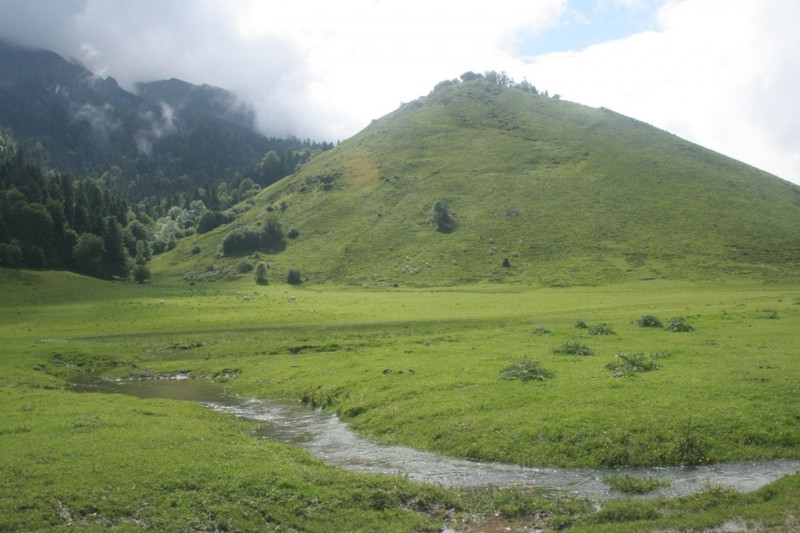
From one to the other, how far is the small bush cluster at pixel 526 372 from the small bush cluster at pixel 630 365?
11.6ft

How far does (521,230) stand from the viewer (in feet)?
513

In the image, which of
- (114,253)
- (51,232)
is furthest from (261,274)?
(51,232)

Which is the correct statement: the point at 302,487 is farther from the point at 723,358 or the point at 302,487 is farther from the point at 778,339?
the point at 778,339

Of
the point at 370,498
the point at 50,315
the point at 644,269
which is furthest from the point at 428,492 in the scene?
the point at 644,269

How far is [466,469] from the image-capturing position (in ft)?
68.8

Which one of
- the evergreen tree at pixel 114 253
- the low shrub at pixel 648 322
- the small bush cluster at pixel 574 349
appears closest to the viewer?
the small bush cluster at pixel 574 349

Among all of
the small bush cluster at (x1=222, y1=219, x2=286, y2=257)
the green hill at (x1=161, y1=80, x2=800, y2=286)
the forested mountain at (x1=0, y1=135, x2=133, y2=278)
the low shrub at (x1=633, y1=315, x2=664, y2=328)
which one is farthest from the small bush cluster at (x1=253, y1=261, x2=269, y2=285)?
the low shrub at (x1=633, y1=315, x2=664, y2=328)

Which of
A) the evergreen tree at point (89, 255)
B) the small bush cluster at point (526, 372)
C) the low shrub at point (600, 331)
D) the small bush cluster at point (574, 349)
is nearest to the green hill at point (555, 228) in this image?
the evergreen tree at point (89, 255)

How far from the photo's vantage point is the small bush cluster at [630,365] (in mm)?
30062

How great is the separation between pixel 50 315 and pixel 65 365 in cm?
3668

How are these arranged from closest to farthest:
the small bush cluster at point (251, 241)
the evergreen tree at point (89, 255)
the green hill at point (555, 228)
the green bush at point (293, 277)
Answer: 1. the green hill at point (555, 228)
2. the green bush at point (293, 277)
3. the evergreen tree at point (89, 255)
4. the small bush cluster at point (251, 241)

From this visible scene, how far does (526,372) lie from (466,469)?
11283 millimetres

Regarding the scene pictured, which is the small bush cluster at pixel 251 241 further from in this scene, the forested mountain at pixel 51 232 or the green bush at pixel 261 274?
the forested mountain at pixel 51 232

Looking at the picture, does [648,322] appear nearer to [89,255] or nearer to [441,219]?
[441,219]
